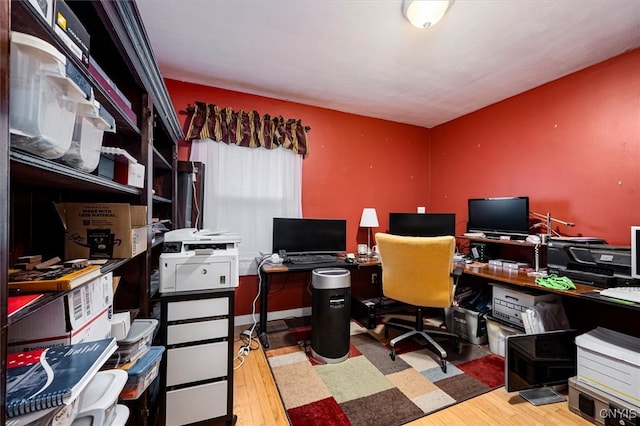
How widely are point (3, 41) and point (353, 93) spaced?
2.69 meters

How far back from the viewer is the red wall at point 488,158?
2.11 meters

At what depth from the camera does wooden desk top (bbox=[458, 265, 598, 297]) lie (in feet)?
5.95

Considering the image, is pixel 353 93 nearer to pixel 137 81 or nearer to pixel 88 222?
pixel 137 81

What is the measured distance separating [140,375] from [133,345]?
5.2 inches

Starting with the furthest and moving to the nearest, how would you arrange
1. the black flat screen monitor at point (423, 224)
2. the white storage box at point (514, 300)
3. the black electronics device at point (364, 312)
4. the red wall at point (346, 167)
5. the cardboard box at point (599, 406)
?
the black flat screen monitor at point (423, 224)
the red wall at point (346, 167)
the black electronics device at point (364, 312)
the white storage box at point (514, 300)
the cardboard box at point (599, 406)

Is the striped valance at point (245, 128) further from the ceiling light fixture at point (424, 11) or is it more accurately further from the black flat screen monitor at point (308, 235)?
the ceiling light fixture at point (424, 11)

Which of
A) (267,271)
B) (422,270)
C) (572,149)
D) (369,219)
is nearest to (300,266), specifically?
(267,271)

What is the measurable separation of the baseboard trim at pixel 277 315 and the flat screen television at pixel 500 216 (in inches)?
84.3

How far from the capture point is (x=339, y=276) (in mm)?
2180

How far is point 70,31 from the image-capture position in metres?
0.73

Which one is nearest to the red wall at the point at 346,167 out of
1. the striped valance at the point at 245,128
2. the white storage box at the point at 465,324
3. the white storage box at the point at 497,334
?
the striped valance at the point at 245,128

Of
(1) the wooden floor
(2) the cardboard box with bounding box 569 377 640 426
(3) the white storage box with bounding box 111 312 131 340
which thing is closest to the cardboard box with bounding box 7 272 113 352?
(3) the white storage box with bounding box 111 312 131 340

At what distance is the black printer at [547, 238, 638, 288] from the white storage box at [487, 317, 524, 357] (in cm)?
60

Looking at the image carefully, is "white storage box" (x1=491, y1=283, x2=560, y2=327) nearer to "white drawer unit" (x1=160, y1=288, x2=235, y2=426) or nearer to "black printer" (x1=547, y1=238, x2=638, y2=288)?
"black printer" (x1=547, y1=238, x2=638, y2=288)
